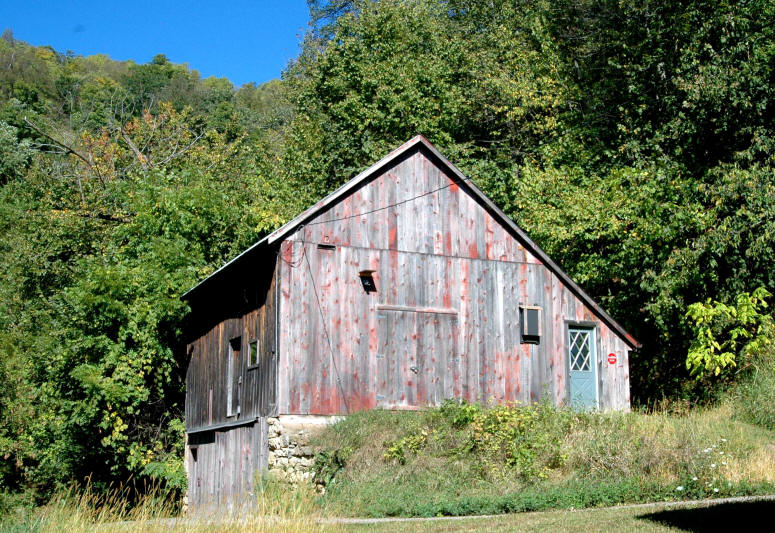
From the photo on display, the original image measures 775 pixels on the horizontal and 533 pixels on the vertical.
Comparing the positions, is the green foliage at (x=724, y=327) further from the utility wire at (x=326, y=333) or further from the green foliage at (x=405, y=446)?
the utility wire at (x=326, y=333)

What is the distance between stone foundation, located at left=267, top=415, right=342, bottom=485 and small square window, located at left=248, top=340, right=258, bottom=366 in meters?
2.05

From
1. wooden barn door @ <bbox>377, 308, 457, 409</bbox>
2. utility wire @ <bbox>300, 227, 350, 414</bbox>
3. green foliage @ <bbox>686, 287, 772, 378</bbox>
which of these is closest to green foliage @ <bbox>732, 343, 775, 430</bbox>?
green foliage @ <bbox>686, 287, 772, 378</bbox>

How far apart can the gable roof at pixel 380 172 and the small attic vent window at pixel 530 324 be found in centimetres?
127

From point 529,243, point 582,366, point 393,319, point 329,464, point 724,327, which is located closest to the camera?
point 329,464

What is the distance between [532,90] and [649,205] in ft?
30.4

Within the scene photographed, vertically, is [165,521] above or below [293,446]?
below

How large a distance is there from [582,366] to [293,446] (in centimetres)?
797

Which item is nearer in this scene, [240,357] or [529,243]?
[240,357]

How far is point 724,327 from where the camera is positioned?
2334 cm

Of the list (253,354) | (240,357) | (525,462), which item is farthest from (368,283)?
(525,462)

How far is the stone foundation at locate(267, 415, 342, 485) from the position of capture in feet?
55.6

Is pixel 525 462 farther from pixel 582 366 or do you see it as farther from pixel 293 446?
pixel 582 366

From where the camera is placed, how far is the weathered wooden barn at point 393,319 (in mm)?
18250

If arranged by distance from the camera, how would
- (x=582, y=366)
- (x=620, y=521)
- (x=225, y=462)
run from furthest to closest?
(x=582, y=366) → (x=225, y=462) → (x=620, y=521)
